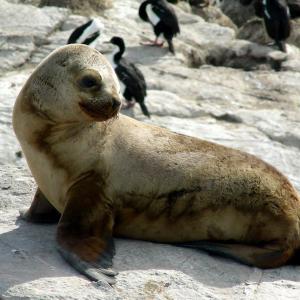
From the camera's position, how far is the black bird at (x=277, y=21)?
44.9 ft

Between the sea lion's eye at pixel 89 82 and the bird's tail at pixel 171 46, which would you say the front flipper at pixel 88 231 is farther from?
the bird's tail at pixel 171 46

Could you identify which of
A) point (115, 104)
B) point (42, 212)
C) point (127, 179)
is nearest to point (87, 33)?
point (42, 212)

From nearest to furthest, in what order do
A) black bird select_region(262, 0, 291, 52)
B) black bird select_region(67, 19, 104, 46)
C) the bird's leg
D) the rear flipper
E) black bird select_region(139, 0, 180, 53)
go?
the rear flipper < black bird select_region(67, 19, 104, 46) < the bird's leg < black bird select_region(139, 0, 180, 53) < black bird select_region(262, 0, 291, 52)

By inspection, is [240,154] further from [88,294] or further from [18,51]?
[18,51]

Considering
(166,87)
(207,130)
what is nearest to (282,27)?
(166,87)

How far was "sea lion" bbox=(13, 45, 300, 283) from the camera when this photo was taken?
479cm

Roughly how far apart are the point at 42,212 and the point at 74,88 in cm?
90

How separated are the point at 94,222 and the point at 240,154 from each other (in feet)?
3.59

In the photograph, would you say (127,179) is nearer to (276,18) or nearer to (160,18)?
(160,18)

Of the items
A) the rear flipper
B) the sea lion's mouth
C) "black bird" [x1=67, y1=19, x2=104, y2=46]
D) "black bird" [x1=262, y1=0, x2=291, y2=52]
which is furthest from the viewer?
"black bird" [x1=262, y1=0, x2=291, y2=52]

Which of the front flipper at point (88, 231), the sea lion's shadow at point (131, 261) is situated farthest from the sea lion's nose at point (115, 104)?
the sea lion's shadow at point (131, 261)

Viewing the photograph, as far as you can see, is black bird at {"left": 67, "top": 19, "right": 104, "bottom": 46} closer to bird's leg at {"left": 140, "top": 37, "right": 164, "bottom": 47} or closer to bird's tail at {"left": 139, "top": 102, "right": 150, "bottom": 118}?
bird's leg at {"left": 140, "top": 37, "right": 164, "bottom": 47}

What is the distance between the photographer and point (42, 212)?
5.32m

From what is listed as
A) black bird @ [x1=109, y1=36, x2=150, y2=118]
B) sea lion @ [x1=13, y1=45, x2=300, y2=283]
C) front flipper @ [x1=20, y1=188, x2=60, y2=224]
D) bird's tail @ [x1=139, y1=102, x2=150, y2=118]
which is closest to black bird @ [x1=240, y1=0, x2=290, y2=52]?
black bird @ [x1=109, y1=36, x2=150, y2=118]
